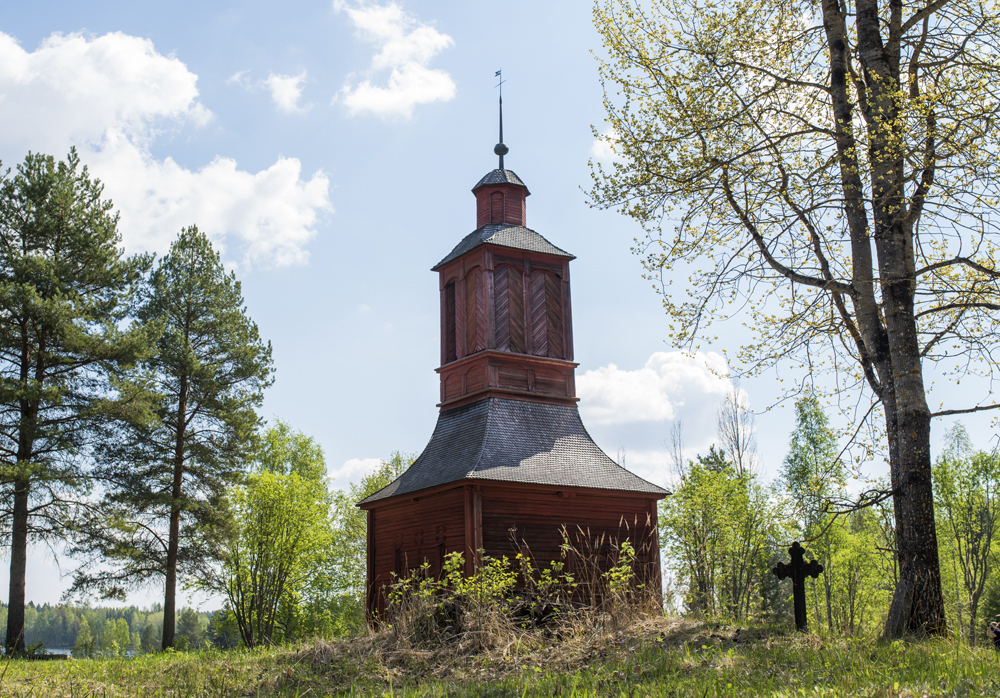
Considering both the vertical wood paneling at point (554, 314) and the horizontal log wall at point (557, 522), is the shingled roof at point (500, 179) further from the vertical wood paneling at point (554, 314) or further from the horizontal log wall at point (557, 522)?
the horizontal log wall at point (557, 522)

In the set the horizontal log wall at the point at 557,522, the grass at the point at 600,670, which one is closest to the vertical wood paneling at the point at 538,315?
the horizontal log wall at the point at 557,522

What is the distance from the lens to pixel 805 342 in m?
10.5

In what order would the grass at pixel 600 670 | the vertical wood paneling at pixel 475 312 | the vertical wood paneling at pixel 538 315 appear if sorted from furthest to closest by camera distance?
1. the vertical wood paneling at pixel 538 315
2. the vertical wood paneling at pixel 475 312
3. the grass at pixel 600 670

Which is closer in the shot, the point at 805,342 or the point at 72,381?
the point at 805,342

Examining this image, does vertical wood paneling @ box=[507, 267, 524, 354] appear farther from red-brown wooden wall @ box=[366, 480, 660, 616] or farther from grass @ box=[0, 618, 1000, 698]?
grass @ box=[0, 618, 1000, 698]

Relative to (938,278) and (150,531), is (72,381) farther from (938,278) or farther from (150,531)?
(938,278)

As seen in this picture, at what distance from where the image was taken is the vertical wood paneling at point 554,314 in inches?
794

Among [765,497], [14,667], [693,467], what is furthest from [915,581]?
[765,497]

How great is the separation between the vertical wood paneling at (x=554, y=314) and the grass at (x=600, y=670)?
988cm

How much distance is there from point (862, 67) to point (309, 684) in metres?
10.1

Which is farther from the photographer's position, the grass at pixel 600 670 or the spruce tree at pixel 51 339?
the spruce tree at pixel 51 339

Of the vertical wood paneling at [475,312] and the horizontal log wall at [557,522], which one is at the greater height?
the vertical wood paneling at [475,312]

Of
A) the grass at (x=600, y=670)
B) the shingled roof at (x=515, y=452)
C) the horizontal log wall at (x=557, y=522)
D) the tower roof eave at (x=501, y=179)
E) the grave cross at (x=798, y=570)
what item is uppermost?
the tower roof eave at (x=501, y=179)

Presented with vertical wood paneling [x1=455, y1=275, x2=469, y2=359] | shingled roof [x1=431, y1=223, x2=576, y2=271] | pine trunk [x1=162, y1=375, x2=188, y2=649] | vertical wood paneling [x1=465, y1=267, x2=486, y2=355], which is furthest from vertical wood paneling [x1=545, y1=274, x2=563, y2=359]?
pine trunk [x1=162, y1=375, x2=188, y2=649]
